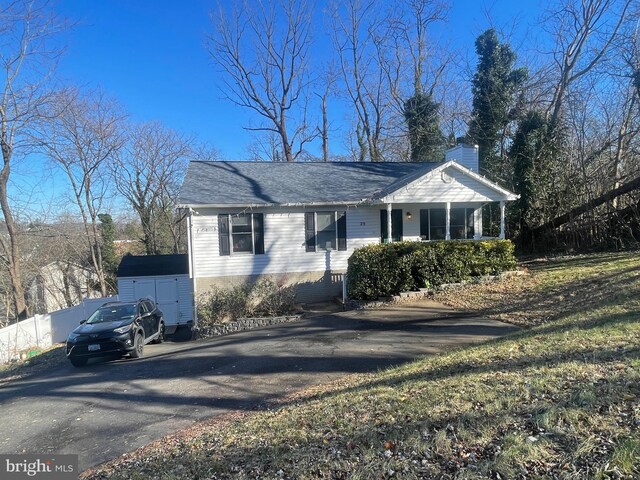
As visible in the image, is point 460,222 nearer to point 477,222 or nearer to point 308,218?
point 477,222

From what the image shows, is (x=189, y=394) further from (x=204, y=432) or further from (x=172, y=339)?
(x=172, y=339)

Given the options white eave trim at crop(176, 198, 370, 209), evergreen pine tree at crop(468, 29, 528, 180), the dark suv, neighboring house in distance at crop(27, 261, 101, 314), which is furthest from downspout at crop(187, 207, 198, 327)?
neighboring house in distance at crop(27, 261, 101, 314)

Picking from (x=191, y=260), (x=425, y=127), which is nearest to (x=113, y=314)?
(x=191, y=260)

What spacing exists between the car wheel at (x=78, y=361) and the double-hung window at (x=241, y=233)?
215 inches

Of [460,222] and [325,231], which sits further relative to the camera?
[460,222]

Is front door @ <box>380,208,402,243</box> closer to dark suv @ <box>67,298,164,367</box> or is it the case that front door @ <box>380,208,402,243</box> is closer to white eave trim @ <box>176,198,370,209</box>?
white eave trim @ <box>176,198,370,209</box>

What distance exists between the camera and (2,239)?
21.7 meters

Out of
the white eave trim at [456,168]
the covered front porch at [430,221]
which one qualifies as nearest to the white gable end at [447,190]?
the white eave trim at [456,168]

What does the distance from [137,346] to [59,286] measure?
83.8 feet

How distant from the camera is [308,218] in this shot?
48.3 ft

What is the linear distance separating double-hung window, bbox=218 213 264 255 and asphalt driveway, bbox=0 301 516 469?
12.6 ft

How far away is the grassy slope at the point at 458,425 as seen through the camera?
2.70m

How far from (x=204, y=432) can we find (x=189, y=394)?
2.02 m

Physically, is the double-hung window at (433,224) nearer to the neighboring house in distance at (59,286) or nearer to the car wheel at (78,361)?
the car wheel at (78,361)
